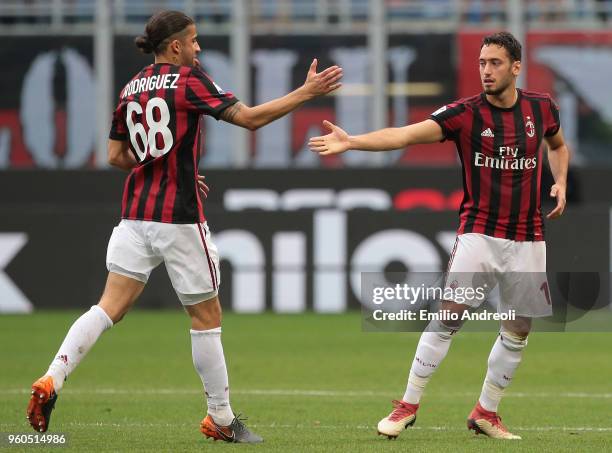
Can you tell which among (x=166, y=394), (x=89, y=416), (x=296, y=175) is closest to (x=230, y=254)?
(x=296, y=175)

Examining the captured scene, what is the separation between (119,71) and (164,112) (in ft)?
42.7

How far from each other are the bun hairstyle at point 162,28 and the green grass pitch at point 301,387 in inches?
77.2

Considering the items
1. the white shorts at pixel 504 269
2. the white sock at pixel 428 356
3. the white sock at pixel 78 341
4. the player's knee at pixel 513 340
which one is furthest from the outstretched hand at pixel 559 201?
the white sock at pixel 78 341

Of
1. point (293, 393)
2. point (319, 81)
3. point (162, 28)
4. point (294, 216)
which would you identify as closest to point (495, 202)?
point (319, 81)

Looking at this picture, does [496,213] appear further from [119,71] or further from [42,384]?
[119,71]

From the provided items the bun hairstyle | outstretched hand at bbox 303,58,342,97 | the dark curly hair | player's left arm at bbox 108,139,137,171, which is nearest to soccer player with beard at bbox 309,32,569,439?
the dark curly hair

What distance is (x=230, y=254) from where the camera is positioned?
1634cm

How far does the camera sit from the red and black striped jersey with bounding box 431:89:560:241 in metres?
7.11

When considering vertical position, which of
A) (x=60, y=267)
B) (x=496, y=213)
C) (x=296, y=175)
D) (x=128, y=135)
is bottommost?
(x=60, y=267)

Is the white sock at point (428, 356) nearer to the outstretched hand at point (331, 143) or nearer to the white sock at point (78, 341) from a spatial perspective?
the outstretched hand at point (331, 143)

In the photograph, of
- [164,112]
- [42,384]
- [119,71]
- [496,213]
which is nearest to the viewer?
[42,384]

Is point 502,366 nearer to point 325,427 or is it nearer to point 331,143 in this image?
point 325,427

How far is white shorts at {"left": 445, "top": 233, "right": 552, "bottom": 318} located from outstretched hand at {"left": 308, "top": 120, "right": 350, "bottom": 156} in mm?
957

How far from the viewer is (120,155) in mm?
7043
